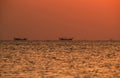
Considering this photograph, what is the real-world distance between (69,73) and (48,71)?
3.93ft

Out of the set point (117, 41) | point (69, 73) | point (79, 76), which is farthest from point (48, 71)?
point (117, 41)

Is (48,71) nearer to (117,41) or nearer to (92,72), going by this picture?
(92,72)

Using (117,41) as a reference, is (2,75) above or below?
below

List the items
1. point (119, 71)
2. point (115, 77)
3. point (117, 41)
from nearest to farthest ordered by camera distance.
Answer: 1. point (115, 77)
2. point (119, 71)
3. point (117, 41)

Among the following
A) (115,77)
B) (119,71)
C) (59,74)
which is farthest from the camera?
(119,71)

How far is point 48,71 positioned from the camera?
18703 mm

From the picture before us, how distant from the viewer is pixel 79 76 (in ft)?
54.6

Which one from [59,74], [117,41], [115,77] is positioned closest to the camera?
[115,77]

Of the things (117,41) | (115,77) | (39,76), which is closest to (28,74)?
(39,76)

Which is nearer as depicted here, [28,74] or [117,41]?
[28,74]

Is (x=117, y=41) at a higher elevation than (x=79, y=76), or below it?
higher

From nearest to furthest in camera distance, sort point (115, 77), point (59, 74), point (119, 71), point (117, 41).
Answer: point (115, 77) → point (59, 74) → point (119, 71) → point (117, 41)

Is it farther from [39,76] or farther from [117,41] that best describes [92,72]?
[117,41]

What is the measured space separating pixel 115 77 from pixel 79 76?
4.17ft
